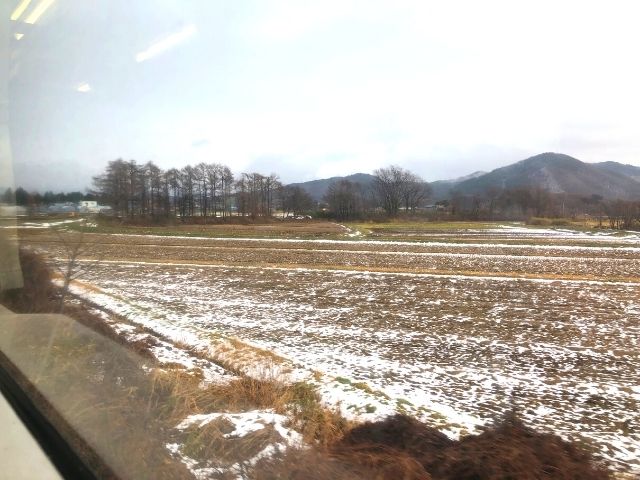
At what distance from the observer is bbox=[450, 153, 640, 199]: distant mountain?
585 centimetres

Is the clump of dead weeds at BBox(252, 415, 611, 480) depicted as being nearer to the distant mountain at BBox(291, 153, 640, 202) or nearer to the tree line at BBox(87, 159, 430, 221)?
the distant mountain at BBox(291, 153, 640, 202)

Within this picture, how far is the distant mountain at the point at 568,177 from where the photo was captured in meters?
5.85

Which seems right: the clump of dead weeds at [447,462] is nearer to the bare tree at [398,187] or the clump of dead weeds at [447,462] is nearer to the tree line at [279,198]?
the tree line at [279,198]

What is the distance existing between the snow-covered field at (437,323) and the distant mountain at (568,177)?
248 centimetres

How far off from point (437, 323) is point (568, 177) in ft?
12.2

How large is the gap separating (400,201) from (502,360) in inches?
369

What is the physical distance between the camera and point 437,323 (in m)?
8.87

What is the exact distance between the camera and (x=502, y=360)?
6.37 meters

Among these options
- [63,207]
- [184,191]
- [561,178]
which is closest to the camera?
[63,207]

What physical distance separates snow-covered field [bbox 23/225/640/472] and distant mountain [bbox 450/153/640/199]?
2.48 m

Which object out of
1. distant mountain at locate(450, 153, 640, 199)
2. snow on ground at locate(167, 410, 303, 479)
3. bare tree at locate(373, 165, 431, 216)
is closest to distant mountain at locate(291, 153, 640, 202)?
distant mountain at locate(450, 153, 640, 199)

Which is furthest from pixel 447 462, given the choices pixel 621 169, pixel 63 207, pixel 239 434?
pixel 63 207

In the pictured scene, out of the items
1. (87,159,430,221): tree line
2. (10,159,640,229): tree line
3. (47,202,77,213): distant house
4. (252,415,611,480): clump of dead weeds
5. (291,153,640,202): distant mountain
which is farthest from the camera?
(87,159,430,221): tree line

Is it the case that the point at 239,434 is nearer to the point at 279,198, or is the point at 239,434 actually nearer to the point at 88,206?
the point at 88,206
